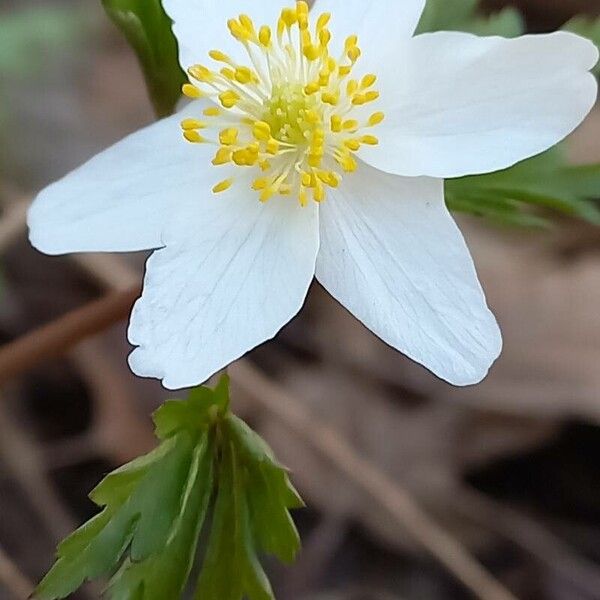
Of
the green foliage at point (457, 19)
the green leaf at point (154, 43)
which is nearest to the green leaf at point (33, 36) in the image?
the green leaf at point (154, 43)

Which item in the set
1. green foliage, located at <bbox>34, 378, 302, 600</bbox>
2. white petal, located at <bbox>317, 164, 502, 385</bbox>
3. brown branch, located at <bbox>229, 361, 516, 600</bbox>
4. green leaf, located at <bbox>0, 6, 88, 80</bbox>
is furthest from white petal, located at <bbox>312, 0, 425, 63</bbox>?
green leaf, located at <bbox>0, 6, 88, 80</bbox>

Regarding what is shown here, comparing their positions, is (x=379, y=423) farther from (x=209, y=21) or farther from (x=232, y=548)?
(x=209, y=21)

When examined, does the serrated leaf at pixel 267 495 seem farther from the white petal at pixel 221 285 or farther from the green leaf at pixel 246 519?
the white petal at pixel 221 285

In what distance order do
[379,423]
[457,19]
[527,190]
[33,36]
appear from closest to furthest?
[527,190], [457,19], [379,423], [33,36]

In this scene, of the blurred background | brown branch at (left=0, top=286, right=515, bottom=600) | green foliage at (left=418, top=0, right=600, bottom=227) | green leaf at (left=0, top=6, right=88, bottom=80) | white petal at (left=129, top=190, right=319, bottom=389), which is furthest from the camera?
green leaf at (left=0, top=6, right=88, bottom=80)

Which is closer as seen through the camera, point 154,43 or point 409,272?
point 409,272

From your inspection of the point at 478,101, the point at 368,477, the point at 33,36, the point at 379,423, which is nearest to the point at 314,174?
the point at 478,101

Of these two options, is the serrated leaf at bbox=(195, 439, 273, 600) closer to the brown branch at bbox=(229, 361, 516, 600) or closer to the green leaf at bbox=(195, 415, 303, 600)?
the green leaf at bbox=(195, 415, 303, 600)
